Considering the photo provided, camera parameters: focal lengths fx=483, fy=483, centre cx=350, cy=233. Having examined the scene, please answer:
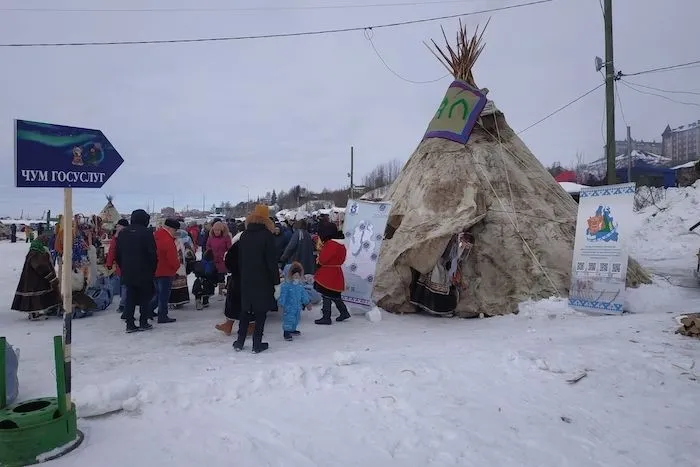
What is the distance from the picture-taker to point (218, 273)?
8.70m

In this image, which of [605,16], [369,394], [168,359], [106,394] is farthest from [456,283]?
[605,16]

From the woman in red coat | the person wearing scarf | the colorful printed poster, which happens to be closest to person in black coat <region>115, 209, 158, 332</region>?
the person wearing scarf

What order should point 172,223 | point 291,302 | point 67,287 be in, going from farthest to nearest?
point 172,223 → point 291,302 → point 67,287

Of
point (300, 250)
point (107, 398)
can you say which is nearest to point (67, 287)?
point (107, 398)

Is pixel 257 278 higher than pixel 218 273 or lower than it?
higher

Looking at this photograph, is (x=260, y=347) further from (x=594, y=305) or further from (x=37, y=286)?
(x=594, y=305)

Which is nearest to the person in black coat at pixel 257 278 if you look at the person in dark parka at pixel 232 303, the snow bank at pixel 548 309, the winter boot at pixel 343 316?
the person in dark parka at pixel 232 303

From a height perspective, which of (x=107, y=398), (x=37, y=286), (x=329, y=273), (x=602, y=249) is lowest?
(x=107, y=398)

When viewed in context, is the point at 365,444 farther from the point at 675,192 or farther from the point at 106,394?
the point at 675,192

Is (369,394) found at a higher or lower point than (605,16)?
lower

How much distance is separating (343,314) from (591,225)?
3970 millimetres

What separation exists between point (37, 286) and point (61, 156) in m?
4.82

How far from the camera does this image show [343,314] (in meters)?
7.47

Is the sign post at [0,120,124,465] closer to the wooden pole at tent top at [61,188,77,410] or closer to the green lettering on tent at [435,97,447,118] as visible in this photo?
the wooden pole at tent top at [61,188,77,410]
